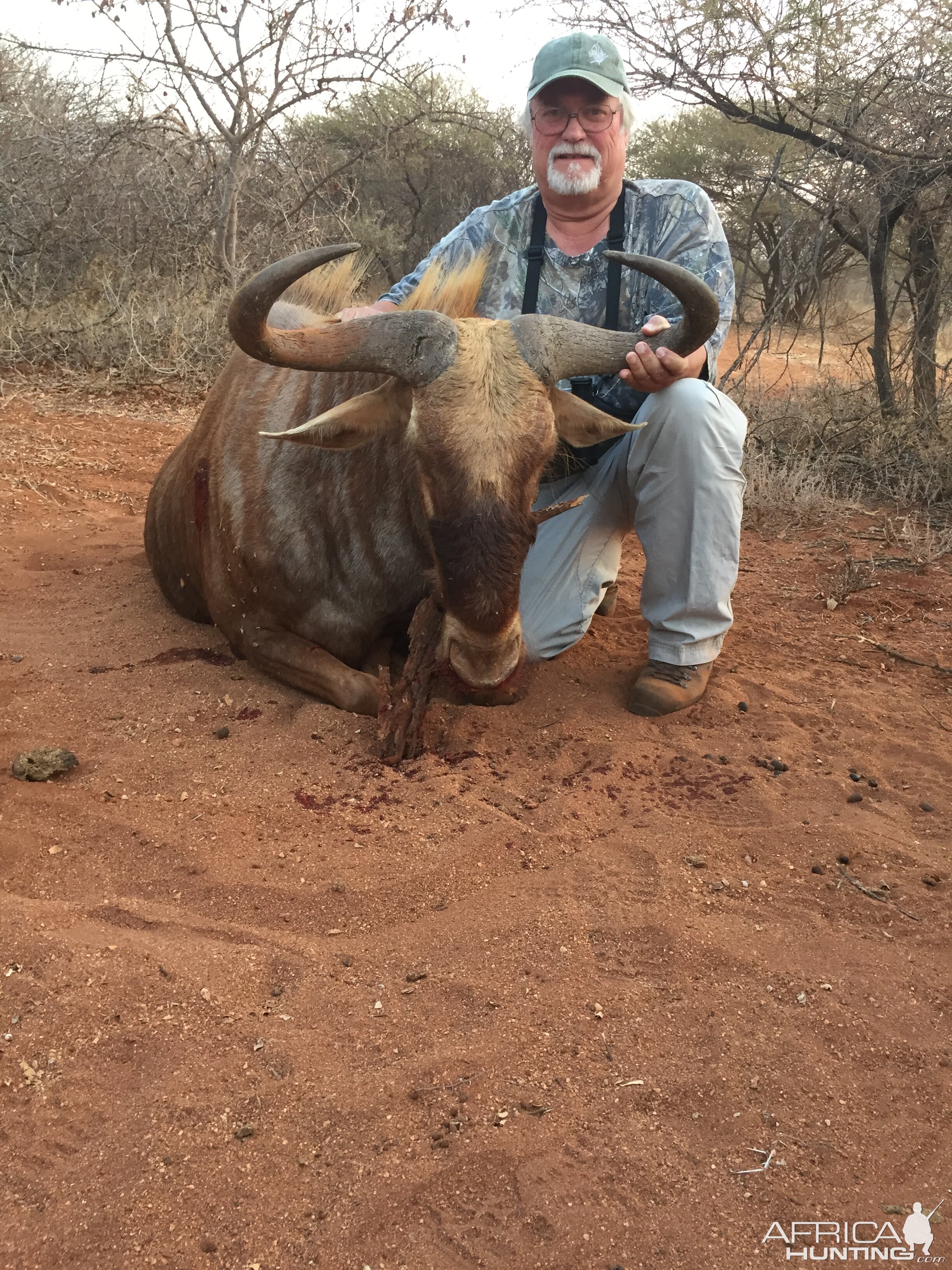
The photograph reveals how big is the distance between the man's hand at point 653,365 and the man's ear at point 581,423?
5.5 inches

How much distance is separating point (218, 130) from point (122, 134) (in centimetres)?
89

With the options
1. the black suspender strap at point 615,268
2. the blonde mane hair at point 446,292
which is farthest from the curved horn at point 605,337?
the black suspender strap at point 615,268

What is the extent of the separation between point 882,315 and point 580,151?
3797 millimetres

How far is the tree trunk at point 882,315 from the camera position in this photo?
6.64m

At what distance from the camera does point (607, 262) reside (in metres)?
3.97

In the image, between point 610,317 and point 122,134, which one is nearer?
point 610,317

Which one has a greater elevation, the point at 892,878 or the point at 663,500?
the point at 663,500

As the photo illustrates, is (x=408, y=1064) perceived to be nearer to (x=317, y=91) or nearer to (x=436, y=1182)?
(x=436, y=1182)

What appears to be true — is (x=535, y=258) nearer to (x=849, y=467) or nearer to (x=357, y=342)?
(x=357, y=342)

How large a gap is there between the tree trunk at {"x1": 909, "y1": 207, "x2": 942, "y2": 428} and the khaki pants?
11.7 feet

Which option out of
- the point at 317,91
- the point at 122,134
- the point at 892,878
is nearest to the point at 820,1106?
the point at 892,878

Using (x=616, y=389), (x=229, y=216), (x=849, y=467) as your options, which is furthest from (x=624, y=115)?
(x=229, y=216)

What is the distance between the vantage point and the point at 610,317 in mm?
3900

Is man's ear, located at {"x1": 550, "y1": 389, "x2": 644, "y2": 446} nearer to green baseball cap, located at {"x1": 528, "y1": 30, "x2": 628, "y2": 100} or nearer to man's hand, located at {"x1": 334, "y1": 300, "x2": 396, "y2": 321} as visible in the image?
man's hand, located at {"x1": 334, "y1": 300, "x2": 396, "y2": 321}
